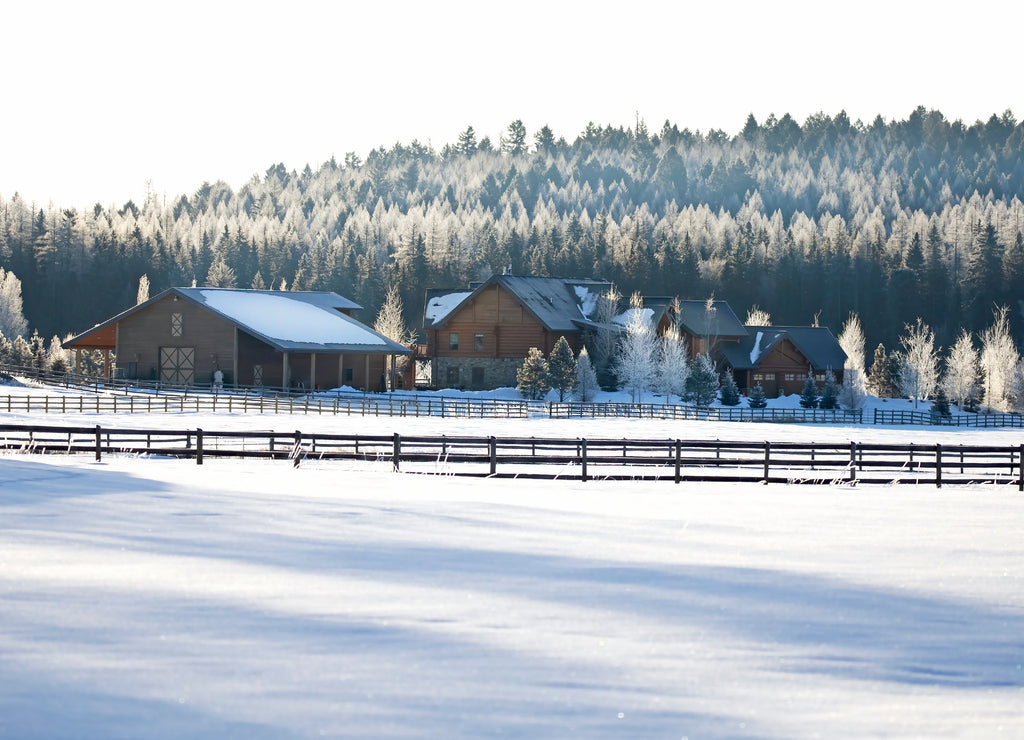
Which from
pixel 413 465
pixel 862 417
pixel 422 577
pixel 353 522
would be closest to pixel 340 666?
pixel 422 577

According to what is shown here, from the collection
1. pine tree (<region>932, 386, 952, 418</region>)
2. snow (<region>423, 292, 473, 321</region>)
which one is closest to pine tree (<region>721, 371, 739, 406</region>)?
pine tree (<region>932, 386, 952, 418</region>)

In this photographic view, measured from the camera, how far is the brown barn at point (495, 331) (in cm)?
8075

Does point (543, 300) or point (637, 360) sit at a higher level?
point (543, 300)

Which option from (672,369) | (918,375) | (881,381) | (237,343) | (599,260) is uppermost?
(599,260)

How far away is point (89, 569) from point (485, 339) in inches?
2685

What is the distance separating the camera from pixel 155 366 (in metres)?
71.2

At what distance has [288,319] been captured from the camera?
71.8 m

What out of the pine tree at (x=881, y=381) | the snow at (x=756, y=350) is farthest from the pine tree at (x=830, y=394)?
the pine tree at (x=881, y=381)

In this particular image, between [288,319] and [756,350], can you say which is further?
[756,350]

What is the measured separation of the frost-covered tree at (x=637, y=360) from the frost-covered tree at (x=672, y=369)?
631 millimetres

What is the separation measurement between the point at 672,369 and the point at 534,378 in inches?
408

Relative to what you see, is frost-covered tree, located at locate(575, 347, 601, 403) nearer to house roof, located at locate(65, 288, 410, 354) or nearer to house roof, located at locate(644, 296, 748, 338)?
house roof, located at locate(644, 296, 748, 338)

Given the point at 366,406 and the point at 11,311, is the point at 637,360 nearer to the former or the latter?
the point at 366,406

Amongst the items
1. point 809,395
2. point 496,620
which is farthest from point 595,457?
point 809,395
